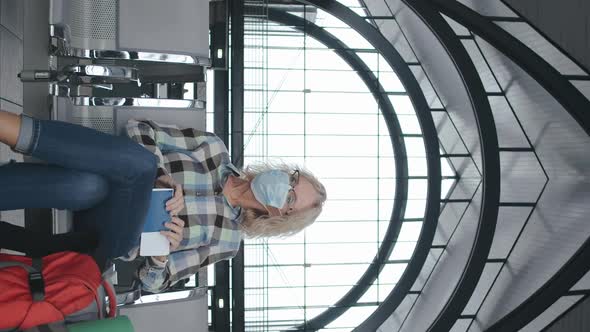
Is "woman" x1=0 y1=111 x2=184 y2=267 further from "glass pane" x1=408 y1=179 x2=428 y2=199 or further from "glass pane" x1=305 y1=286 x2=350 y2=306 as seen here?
"glass pane" x1=408 y1=179 x2=428 y2=199

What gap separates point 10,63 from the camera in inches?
239

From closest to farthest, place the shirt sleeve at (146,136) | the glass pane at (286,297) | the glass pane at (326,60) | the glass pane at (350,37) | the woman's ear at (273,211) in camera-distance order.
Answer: the shirt sleeve at (146,136) < the woman's ear at (273,211) < the glass pane at (350,37) < the glass pane at (286,297) < the glass pane at (326,60)

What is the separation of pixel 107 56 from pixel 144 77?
420 mm

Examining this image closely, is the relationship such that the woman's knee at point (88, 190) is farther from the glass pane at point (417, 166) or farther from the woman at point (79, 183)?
the glass pane at point (417, 166)

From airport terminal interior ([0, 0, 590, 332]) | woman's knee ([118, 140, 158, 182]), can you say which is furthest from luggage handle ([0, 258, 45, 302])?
airport terminal interior ([0, 0, 590, 332])

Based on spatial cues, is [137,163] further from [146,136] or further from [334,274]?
[334,274]

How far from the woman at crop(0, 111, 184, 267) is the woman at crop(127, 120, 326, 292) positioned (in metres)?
0.35

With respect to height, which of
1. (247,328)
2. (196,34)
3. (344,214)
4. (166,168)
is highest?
(196,34)

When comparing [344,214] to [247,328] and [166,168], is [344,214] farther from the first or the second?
[166,168]

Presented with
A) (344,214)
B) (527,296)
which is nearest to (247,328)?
(344,214)

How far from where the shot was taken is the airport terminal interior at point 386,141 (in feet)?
16.2

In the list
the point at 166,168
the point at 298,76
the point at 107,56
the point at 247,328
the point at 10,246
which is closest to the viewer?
the point at 10,246

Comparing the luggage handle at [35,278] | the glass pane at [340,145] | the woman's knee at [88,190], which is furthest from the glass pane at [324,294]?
the luggage handle at [35,278]

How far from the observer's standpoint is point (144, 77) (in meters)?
4.73
